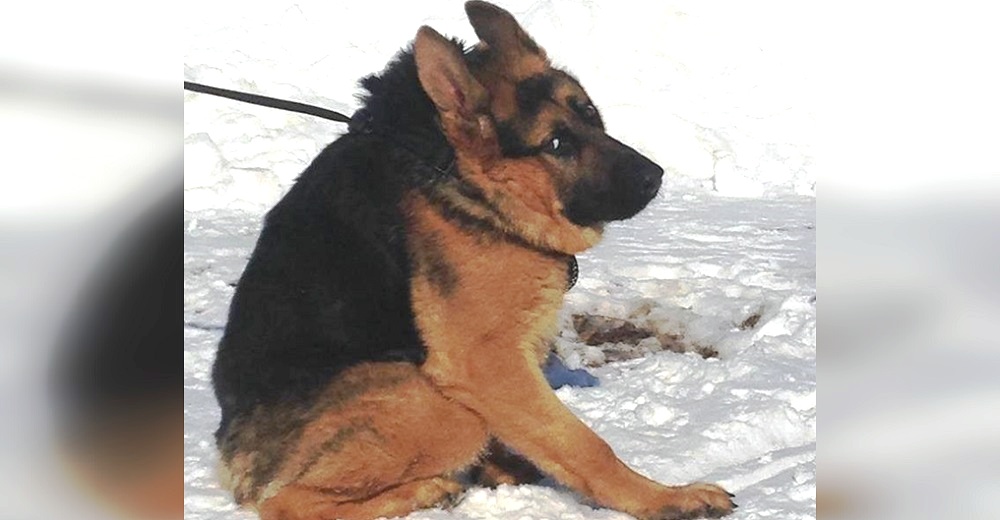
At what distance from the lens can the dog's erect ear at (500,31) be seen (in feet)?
7.54

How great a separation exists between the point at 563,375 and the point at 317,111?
0.85 metres

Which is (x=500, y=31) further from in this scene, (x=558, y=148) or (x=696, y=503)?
(x=696, y=503)

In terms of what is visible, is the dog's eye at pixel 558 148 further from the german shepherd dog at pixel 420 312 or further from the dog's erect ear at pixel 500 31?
the dog's erect ear at pixel 500 31

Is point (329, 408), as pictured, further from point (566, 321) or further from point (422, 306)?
point (566, 321)

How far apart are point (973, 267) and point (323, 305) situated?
61.3 inches

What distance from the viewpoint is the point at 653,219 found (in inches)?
95.3

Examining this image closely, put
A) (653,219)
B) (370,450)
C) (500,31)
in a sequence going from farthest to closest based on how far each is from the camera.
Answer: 1. (653,219)
2. (500,31)
3. (370,450)

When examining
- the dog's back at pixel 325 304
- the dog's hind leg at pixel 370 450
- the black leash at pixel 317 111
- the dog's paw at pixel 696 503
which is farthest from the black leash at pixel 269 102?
the dog's paw at pixel 696 503

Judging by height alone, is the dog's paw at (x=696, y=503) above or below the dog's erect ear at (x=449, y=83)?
below

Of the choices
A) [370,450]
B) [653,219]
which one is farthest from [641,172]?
[370,450]

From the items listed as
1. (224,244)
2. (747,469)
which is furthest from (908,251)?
(224,244)

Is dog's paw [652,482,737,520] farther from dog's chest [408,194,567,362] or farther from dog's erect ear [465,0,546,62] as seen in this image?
dog's erect ear [465,0,546,62]

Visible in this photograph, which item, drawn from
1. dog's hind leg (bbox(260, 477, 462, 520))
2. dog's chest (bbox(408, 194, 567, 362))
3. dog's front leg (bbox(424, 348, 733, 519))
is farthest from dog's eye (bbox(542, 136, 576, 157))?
dog's hind leg (bbox(260, 477, 462, 520))

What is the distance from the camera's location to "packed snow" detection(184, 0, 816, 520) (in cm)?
228
